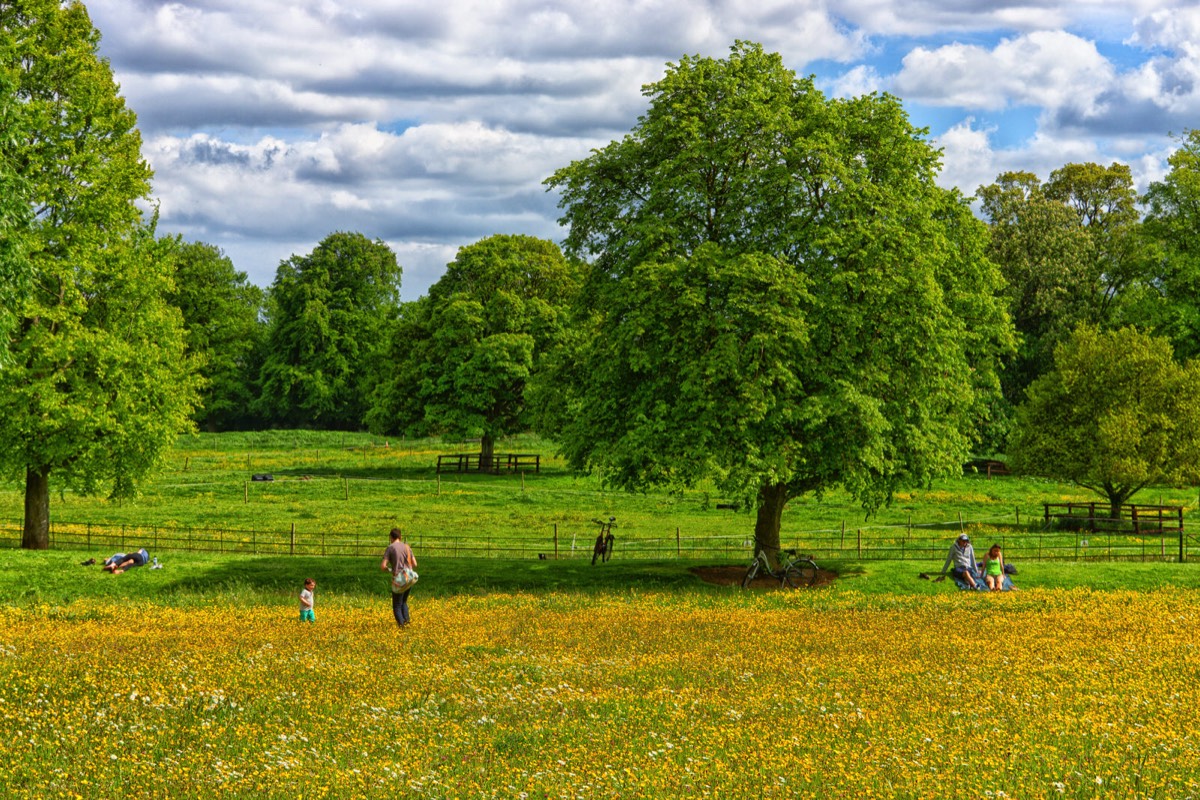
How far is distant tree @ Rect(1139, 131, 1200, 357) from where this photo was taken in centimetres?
6700

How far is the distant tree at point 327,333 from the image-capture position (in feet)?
357

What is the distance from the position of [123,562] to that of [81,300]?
848 cm

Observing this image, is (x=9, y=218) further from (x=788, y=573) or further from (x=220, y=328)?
(x=220, y=328)

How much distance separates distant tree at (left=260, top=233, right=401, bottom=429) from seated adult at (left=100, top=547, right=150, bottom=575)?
240ft

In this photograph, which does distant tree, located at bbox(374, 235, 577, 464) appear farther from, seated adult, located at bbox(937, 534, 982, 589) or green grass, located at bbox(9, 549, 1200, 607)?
seated adult, located at bbox(937, 534, 982, 589)

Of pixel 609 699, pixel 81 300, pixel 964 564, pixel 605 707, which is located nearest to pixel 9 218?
pixel 81 300

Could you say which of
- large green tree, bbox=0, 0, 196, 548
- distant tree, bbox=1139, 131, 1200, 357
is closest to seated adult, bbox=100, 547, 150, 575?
large green tree, bbox=0, 0, 196, 548

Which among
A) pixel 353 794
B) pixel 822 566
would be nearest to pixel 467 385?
pixel 822 566

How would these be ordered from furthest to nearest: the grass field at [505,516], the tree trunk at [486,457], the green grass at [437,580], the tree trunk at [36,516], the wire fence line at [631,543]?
the tree trunk at [486,457], the grass field at [505,516], the wire fence line at [631,543], the tree trunk at [36,516], the green grass at [437,580]

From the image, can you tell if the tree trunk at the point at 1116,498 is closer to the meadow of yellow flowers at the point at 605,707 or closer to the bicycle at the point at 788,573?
the bicycle at the point at 788,573

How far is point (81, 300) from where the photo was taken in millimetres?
35906

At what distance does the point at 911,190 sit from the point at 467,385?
4428cm

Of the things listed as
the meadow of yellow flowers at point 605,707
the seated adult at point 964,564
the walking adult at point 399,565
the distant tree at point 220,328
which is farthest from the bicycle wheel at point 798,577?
the distant tree at point 220,328

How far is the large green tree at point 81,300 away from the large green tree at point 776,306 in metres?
14.3
